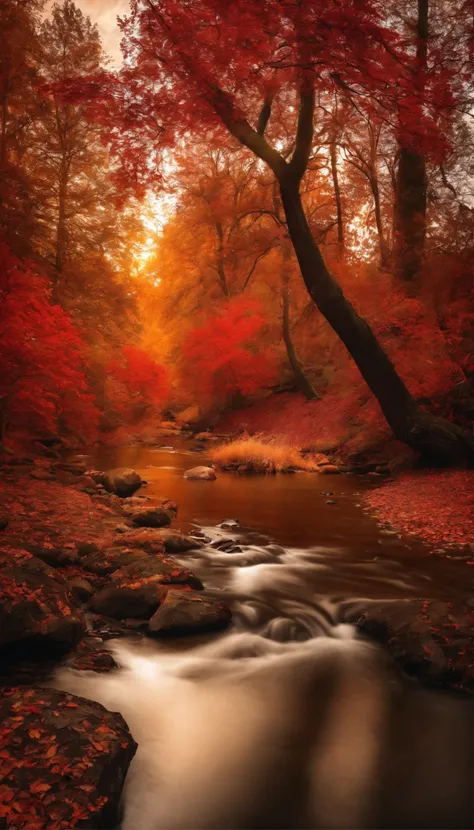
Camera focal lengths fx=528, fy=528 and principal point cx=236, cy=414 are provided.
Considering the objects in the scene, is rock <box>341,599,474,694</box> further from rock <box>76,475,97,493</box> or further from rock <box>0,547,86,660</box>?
rock <box>76,475,97,493</box>

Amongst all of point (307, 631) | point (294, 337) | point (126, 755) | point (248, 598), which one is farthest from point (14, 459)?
point (294, 337)

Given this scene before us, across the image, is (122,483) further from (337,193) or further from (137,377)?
(137,377)

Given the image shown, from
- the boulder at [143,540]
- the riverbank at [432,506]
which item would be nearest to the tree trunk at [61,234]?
the boulder at [143,540]

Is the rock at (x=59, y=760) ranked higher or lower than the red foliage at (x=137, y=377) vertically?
lower

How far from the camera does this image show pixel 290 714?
343 cm

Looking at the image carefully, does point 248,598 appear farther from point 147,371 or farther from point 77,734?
point 147,371

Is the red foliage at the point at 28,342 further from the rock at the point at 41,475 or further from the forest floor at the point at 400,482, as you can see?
the forest floor at the point at 400,482

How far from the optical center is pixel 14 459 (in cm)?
1109

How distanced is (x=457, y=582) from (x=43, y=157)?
1531 centimetres

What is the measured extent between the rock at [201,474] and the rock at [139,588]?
22.6 ft

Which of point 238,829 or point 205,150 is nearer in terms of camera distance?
point 238,829

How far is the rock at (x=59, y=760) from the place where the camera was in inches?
90.2

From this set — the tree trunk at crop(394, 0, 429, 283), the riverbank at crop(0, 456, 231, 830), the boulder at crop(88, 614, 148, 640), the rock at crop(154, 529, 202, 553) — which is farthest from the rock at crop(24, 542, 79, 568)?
the tree trunk at crop(394, 0, 429, 283)

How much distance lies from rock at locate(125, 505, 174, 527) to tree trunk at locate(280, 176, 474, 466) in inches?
175
